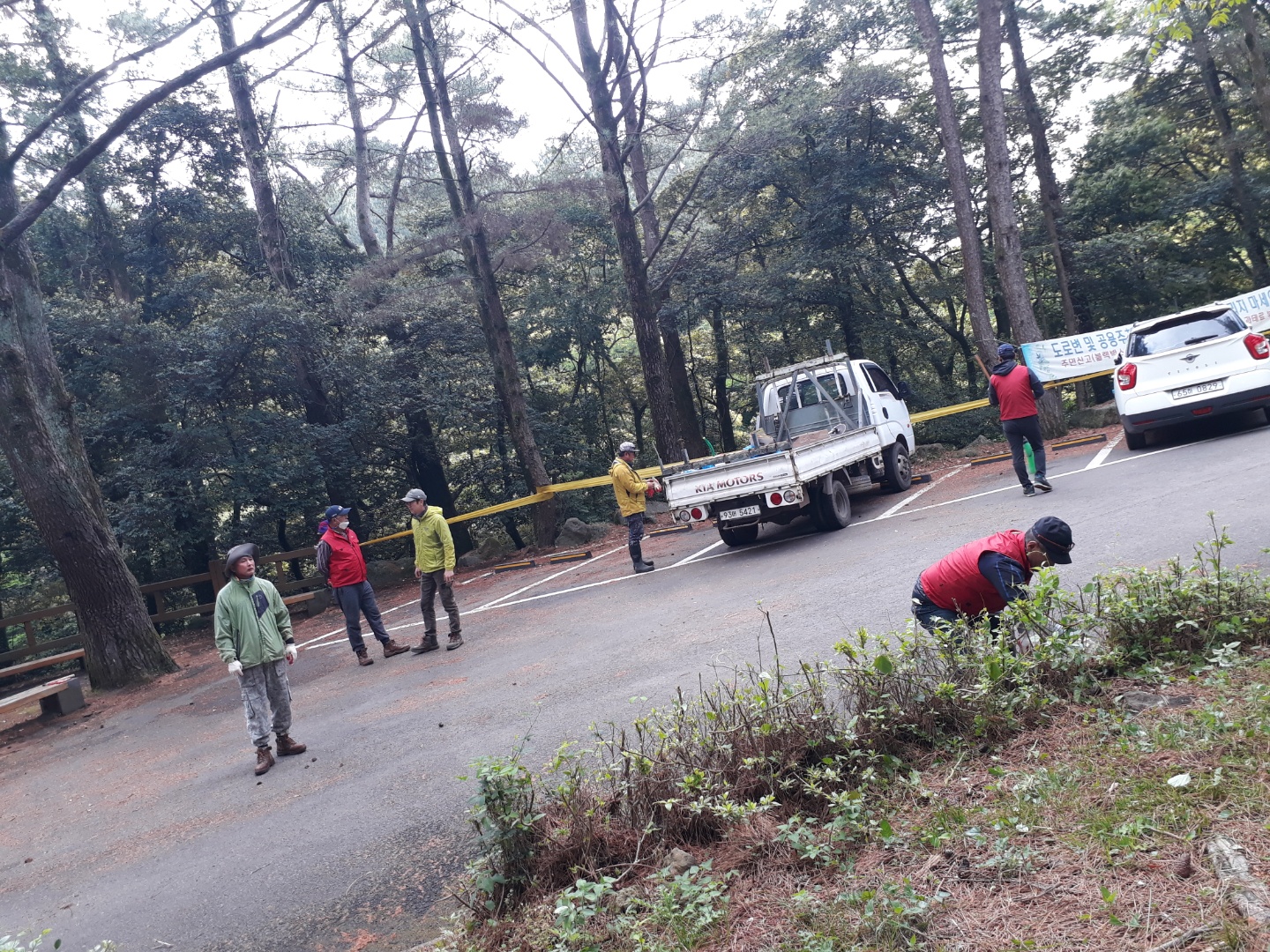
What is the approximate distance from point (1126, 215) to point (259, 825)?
87.7ft

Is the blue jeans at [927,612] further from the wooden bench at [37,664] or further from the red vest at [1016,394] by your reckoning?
the wooden bench at [37,664]

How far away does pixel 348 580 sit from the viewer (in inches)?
397

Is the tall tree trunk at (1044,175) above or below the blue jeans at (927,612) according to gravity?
above

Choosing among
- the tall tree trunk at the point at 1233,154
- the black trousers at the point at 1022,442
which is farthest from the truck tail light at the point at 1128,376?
the tall tree trunk at the point at 1233,154

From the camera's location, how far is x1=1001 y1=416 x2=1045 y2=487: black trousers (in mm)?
10195

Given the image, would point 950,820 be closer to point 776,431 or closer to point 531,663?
point 531,663

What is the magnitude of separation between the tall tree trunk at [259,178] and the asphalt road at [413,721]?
1060 cm

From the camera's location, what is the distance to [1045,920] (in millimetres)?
2627

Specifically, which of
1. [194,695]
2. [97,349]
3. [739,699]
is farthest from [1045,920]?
[97,349]

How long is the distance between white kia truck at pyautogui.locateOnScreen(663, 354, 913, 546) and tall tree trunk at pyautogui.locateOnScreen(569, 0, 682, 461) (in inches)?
150

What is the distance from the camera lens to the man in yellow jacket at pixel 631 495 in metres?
11.6

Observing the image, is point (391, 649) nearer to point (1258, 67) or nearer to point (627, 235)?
point (627, 235)

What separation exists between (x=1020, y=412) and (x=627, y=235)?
933 cm

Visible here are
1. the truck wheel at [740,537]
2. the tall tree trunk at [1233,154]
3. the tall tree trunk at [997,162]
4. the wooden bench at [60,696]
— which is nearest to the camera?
the wooden bench at [60,696]
